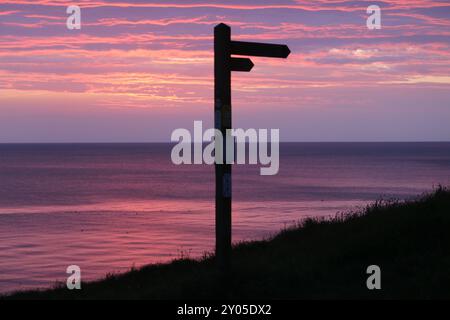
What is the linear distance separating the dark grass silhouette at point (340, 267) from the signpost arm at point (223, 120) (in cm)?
46

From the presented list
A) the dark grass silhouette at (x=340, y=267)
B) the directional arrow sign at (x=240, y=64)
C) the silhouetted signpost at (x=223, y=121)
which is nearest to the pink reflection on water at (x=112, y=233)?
the dark grass silhouette at (x=340, y=267)

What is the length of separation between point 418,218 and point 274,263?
3119 millimetres

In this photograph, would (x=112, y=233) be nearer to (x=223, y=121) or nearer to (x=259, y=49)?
(x=259, y=49)

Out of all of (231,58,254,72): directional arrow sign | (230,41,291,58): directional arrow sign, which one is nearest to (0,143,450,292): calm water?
(230,41,291,58): directional arrow sign

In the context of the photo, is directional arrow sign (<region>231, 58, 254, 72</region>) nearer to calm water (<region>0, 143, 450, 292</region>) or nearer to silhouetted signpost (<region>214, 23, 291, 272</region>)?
silhouetted signpost (<region>214, 23, 291, 272</region>)

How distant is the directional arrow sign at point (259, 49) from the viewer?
10.9 m

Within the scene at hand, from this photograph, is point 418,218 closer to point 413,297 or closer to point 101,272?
point 413,297

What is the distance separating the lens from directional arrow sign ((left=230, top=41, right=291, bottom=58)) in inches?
431

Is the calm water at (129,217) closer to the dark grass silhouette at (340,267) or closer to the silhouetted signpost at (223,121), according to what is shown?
the dark grass silhouette at (340,267)

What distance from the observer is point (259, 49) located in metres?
11.2

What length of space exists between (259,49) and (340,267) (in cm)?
399

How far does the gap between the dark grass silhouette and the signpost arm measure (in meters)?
0.46
